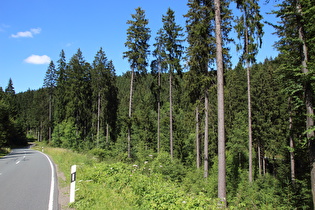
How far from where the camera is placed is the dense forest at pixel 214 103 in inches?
417

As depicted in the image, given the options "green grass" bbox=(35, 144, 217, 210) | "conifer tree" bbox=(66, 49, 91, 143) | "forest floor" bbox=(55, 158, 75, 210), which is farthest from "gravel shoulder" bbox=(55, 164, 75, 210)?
"conifer tree" bbox=(66, 49, 91, 143)

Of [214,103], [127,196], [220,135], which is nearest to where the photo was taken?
[127,196]

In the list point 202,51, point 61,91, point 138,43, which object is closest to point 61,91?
point 61,91

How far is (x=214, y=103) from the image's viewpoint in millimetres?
22297

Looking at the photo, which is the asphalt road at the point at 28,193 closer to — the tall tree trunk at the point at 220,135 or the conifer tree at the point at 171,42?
the tall tree trunk at the point at 220,135

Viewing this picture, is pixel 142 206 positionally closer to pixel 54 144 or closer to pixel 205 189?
pixel 205 189

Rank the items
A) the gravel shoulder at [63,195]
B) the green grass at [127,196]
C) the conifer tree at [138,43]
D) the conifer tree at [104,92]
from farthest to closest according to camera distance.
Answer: the conifer tree at [104,92], the conifer tree at [138,43], the gravel shoulder at [63,195], the green grass at [127,196]

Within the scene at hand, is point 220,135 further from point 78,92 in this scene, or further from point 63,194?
point 78,92

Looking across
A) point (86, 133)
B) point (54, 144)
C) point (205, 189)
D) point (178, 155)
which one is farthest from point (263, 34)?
point (54, 144)

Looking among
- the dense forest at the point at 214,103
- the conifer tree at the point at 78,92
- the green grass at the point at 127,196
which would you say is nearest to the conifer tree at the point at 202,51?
the dense forest at the point at 214,103

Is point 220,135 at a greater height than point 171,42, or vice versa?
point 171,42

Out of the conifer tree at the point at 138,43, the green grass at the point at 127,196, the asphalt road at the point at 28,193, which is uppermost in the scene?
the conifer tree at the point at 138,43

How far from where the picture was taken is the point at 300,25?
34.6ft

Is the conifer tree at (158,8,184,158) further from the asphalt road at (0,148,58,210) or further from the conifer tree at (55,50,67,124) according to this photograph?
the conifer tree at (55,50,67,124)
